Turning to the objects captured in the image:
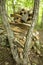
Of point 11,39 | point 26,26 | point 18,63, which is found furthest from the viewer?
point 26,26

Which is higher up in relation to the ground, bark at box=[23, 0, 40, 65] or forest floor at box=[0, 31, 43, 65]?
bark at box=[23, 0, 40, 65]

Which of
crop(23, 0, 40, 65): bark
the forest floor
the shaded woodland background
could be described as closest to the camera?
crop(23, 0, 40, 65): bark

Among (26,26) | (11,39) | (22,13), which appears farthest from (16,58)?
(22,13)

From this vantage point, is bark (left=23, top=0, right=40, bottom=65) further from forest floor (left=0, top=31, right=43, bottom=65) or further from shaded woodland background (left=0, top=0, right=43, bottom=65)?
forest floor (left=0, top=31, right=43, bottom=65)

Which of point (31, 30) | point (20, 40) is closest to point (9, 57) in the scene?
point (20, 40)

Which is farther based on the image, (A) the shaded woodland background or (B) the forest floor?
(B) the forest floor

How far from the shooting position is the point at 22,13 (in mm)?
9781

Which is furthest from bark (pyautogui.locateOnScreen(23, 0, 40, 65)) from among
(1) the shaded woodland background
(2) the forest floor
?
(2) the forest floor

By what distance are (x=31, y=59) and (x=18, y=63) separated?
86cm

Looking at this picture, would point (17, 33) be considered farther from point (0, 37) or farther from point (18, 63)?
point (18, 63)

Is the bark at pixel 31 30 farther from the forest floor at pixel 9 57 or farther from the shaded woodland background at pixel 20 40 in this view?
the forest floor at pixel 9 57

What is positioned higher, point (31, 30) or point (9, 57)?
point (31, 30)

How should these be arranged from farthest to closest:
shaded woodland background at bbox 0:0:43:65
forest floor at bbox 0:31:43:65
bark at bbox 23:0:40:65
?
1. forest floor at bbox 0:31:43:65
2. shaded woodland background at bbox 0:0:43:65
3. bark at bbox 23:0:40:65

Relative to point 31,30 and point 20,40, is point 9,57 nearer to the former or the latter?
point 20,40
